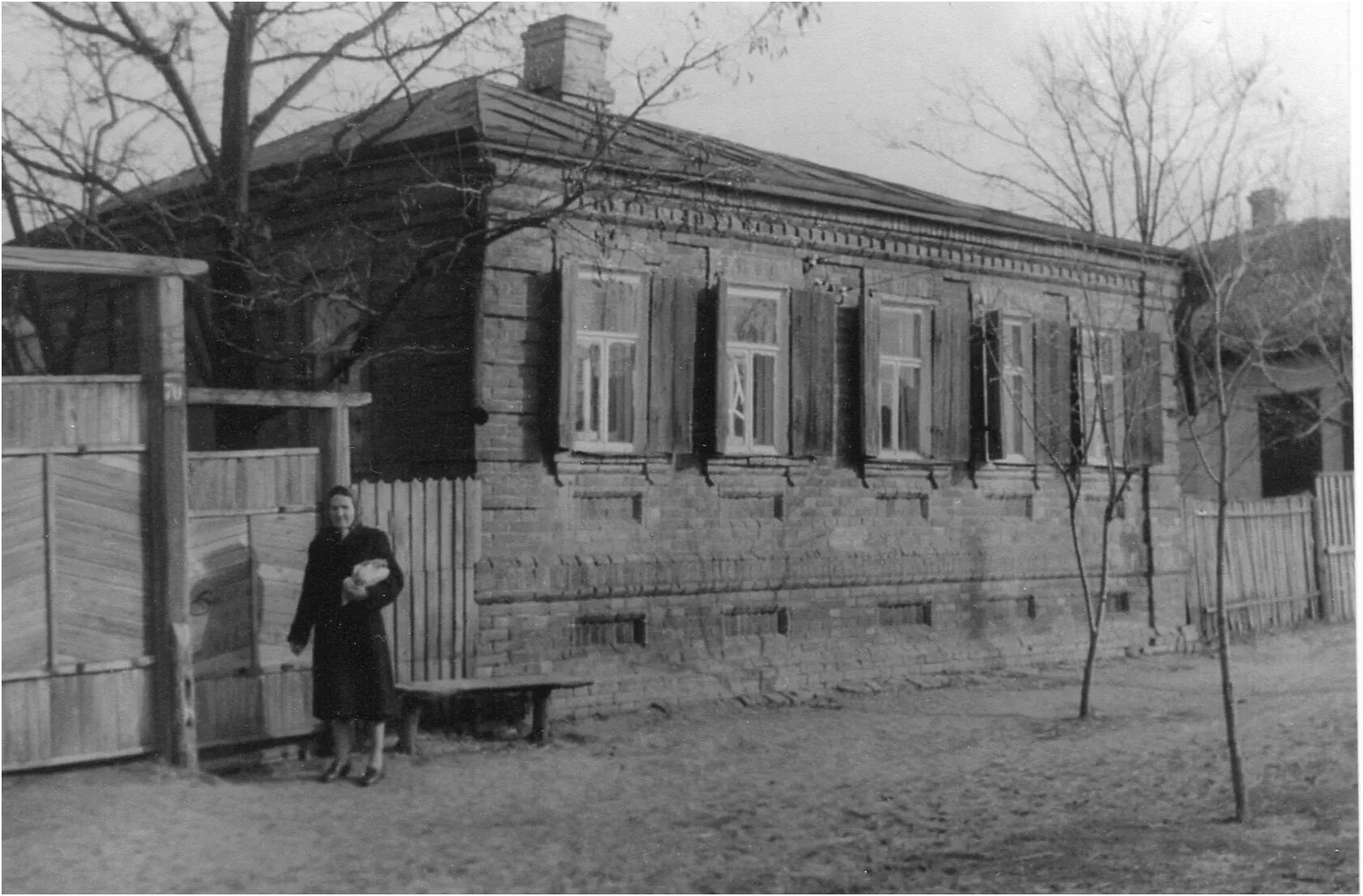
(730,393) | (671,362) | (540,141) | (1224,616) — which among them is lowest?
(1224,616)

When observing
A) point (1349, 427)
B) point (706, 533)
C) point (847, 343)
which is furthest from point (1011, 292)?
point (706, 533)

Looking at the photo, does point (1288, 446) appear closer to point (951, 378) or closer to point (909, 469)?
point (951, 378)

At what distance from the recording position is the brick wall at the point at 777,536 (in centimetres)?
1104

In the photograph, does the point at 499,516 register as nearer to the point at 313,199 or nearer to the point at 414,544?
the point at 414,544

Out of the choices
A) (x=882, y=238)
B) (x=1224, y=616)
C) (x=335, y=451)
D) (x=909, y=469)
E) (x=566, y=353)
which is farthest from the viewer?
(x=909, y=469)

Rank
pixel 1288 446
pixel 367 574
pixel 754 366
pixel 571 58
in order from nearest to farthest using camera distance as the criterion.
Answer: pixel 367 574 → pixel 754 366 → pixel 571 58 → pixel 1288 446

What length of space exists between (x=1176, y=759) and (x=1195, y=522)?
22.1 ft

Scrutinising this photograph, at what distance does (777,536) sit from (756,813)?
4.44m

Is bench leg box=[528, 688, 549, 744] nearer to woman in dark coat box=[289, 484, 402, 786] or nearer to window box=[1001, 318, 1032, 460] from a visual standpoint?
woman in dark coat box=[289, 484, 402, 786]

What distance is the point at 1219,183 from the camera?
28.6 ft

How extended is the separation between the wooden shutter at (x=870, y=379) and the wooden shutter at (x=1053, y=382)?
2.06 meters

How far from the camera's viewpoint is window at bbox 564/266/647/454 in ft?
37.7

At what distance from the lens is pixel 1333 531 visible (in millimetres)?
16578

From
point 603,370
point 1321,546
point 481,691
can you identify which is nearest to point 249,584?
point 481,691
